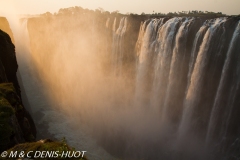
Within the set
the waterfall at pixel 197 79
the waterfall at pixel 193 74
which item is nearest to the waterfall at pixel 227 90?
the waterfall at pixel 193 74

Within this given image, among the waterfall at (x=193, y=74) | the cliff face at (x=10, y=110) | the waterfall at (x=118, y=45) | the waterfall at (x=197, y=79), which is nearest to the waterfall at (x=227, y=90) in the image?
the waterfall at (x=193, y=74)

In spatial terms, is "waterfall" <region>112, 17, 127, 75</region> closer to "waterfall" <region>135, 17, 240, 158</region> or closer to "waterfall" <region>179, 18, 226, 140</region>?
"waterfall" <region>135, 17, 240, 158</region>

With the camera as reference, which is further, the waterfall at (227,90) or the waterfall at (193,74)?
the waterfall at (193,74)

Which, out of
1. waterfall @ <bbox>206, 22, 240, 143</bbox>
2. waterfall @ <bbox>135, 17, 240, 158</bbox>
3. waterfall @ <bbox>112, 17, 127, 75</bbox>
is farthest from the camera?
waterfall @ <bbox>112, 17, 127, 75</bbox>

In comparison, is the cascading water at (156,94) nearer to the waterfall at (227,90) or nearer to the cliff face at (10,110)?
the waterfall at (227,90)

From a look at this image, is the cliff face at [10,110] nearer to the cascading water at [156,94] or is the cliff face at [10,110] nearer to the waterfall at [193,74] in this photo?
the cascading water at [156,94]

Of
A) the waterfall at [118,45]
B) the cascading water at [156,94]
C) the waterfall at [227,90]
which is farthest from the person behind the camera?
the waterfall at [118,45]

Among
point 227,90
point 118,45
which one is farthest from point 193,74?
point 118,45

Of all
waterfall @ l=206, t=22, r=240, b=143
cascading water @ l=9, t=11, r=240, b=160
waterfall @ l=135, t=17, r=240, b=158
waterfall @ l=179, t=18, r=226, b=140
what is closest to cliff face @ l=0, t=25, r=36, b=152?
cascading water @ l=9, t=11, r=240, b=160

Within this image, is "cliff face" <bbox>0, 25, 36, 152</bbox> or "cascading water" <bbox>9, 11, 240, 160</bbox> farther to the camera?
"cascading water" <bbox>9, 11, 240, 160</bbox>

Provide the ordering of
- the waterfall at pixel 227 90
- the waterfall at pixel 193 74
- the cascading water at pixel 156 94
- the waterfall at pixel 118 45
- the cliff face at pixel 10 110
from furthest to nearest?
the waterfall at pixel 118 45, the cascading water at pixel 156 94, the waterfall at pixel 193 74, the waterfall at pixel 227 90, the cliff face at pixel 10 110

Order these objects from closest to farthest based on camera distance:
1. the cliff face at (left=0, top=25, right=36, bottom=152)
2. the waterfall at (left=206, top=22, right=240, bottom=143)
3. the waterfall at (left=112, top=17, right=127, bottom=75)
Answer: the cliff face at (left=0, top=25, right=36, bottom=152), the waterfall at (left=206, top=22, right=240, bottom=143), the waterfall at (left=112, top=17, right=127, bottom=75)

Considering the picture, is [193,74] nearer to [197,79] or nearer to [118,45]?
[197,79]
